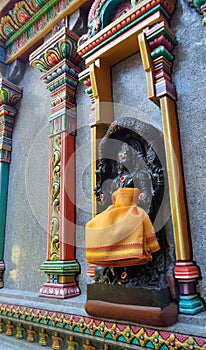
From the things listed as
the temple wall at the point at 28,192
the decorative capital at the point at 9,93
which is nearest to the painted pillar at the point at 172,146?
the temple wall at the point at 28,192

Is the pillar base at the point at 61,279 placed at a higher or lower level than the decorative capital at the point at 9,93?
lower

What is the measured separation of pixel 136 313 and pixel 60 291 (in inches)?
23.9

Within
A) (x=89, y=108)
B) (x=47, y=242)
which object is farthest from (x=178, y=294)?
(x=89, y=108)

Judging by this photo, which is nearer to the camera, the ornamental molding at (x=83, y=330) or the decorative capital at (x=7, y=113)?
the ornamental molding at (x=83, y=330)

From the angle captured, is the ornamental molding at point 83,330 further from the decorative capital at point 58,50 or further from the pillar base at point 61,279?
the decorative capital at point 58,50

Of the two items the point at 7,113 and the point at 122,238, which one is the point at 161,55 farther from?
the point at 7,113

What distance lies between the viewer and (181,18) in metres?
1.47

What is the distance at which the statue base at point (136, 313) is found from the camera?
102 cm

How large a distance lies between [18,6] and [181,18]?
59.2 inches

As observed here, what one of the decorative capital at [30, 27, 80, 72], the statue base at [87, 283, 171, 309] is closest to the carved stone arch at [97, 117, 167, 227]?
the statue base at [87, 283, 171, 309]

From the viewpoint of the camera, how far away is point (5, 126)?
2.43m

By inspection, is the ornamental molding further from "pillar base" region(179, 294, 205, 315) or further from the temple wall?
the temple wall

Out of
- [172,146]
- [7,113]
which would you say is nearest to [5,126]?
[7,113]

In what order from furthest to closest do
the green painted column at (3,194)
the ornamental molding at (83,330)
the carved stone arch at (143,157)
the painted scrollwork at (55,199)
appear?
the green painted column at (3,194) < the painted scrollwork at (55,199) < the carved stone arch at (143,157) < the ornamental molding at (83,330)
